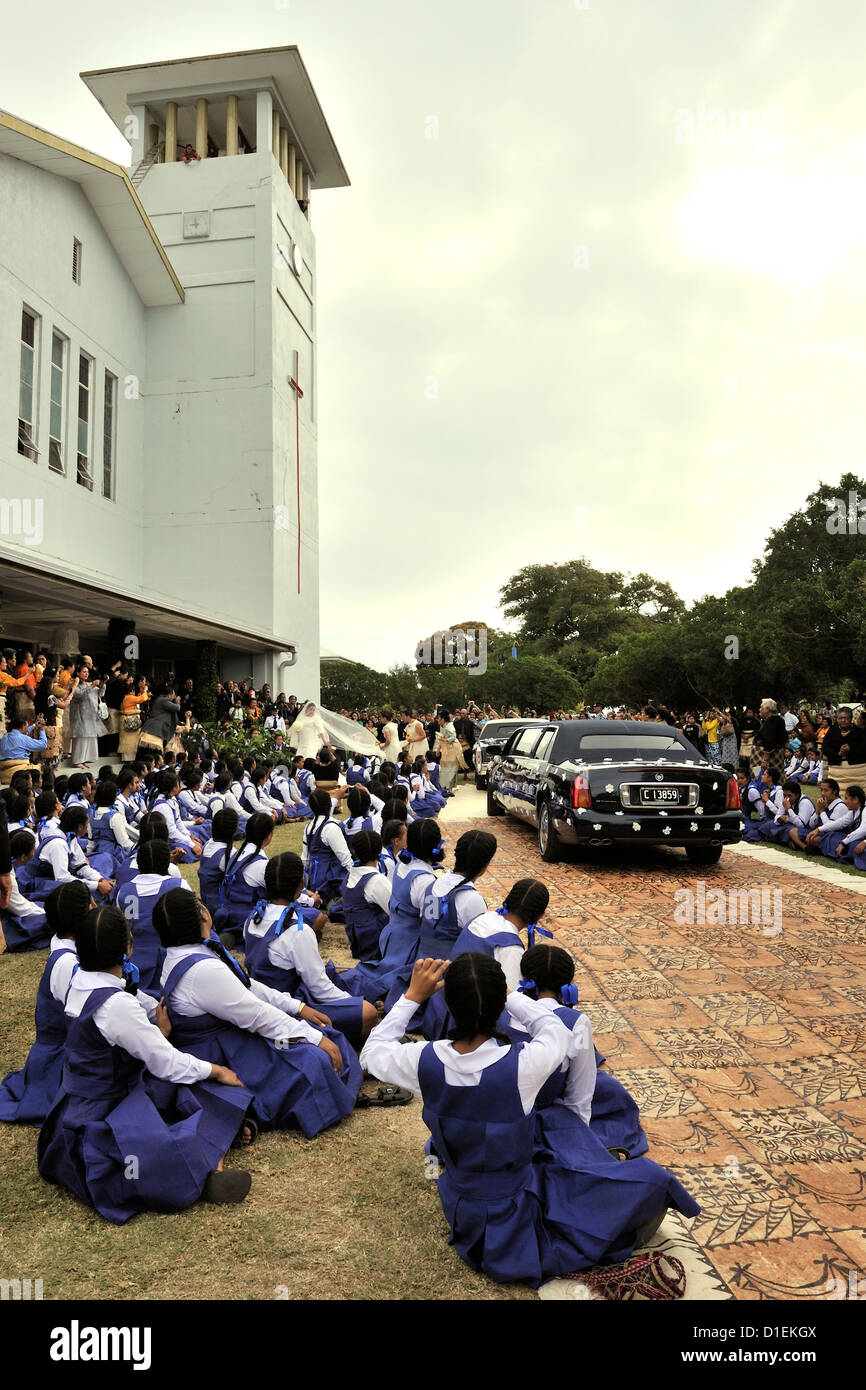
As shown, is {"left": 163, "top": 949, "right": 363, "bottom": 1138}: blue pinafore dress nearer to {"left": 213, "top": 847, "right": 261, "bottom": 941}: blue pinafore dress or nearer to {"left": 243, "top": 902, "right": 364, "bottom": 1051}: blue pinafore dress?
{"left": 243, "top": 902, "right": 364, "bottom": 1051}: blue pinafore dress

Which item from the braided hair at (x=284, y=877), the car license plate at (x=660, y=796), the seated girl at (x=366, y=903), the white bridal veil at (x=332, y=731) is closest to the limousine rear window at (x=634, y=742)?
the car license plate at (x=660, y=796)

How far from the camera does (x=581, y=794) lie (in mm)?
9352

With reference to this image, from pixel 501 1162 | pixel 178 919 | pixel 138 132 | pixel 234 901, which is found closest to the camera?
pixel 501 1162

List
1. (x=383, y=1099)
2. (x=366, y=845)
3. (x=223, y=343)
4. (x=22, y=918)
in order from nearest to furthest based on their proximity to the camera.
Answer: (x=383, y=1099), (x=366, y=845), (x=22, y=918), (x=223, y=343)

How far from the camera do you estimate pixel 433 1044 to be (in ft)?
9.62

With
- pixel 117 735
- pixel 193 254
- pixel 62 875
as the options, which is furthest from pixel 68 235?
pixel 62 875

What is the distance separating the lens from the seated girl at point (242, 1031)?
3871mm

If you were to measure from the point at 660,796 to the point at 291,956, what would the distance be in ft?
17.9

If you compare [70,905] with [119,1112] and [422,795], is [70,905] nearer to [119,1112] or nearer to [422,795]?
[119,1112]

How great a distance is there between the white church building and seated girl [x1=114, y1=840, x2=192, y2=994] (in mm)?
14995

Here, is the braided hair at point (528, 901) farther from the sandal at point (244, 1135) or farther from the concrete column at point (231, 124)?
the concrete column at point (231, 124)

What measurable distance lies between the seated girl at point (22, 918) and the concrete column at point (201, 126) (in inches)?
1129

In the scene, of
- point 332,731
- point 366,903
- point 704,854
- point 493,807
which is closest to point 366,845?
point 366,903

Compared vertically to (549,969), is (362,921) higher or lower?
lower
